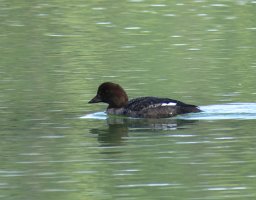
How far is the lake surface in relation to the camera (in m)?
15.6

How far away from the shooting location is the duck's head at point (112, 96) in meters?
21.8

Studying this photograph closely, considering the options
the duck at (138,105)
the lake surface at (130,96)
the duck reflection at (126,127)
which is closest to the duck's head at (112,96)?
the duck at (138,105)

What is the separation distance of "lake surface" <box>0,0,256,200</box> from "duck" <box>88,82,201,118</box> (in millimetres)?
155

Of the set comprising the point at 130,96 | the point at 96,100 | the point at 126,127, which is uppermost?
the point at 96,100

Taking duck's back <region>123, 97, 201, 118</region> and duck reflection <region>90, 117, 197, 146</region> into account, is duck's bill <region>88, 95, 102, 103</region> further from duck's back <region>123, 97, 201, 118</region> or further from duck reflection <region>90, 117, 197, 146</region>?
duck's back <region>123, 97, 201, 118</region>

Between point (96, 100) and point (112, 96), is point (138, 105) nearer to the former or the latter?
point (112, 96)

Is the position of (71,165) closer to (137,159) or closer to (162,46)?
(137,159)

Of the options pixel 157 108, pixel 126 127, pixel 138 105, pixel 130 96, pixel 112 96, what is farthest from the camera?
pixel 130 96

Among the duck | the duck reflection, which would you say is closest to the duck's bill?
the duck

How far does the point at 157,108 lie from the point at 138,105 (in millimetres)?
342

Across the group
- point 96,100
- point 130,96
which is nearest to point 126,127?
point 96,100

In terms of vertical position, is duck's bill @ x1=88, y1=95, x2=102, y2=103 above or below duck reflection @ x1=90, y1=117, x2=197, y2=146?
above

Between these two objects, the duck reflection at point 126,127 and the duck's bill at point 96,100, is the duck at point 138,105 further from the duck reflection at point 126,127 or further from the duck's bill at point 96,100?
the duck reflection at point 126,127

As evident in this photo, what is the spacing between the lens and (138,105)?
21.2m
